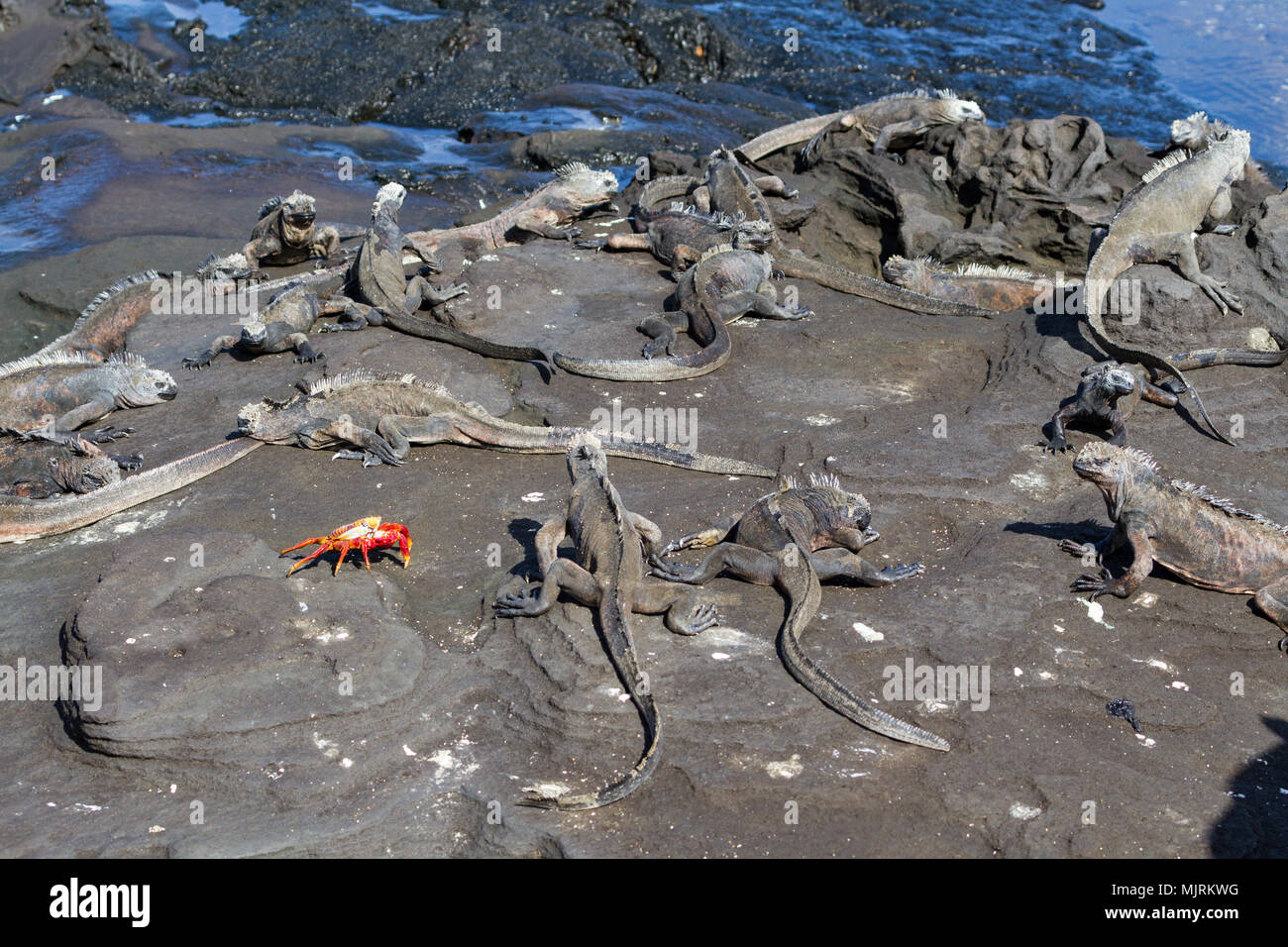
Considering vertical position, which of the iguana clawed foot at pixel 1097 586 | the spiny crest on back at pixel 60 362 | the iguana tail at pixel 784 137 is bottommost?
the spiny crest on back at pixel 60 362

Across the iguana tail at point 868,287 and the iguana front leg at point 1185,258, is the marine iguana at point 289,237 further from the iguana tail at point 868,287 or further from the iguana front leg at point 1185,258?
the iguana front leg at point 1185,258

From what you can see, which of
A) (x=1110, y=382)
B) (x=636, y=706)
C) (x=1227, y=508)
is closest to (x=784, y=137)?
(x=1110, y=382)

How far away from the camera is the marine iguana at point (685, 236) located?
418 inches

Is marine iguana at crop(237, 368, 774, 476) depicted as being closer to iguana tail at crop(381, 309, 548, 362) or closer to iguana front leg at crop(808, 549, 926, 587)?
iguana tail at crop(381, 309, 548, 362)

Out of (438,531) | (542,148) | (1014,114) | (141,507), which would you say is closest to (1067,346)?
(438,531)

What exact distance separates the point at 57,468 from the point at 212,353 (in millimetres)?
2090

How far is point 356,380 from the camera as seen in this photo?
7.54 metres

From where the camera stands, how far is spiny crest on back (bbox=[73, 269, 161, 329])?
9.74 meters

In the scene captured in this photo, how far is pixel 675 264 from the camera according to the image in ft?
34.9

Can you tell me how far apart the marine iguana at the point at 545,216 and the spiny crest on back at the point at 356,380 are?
4074 millimetres

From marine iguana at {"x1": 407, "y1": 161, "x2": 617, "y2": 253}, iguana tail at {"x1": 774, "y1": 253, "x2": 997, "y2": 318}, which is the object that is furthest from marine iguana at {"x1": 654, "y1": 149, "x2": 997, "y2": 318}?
marine iguana at {"x1": 407, "y1": 161, "x2": 617, "y2": 253}

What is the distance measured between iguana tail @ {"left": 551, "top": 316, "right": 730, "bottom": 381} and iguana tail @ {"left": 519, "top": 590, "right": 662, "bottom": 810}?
3.39 metres

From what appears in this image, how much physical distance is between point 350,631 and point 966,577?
3164mm

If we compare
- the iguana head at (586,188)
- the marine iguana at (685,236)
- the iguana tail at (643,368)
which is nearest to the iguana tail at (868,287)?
the marine iguana at (685,236)
